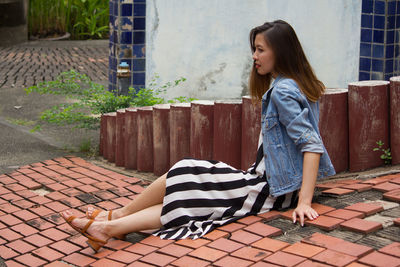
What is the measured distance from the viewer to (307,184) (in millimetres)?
3543

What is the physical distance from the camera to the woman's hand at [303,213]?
3570 mm

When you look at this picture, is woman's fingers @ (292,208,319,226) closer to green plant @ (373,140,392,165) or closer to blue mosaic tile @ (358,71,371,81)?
green plant @ (373,140,392,165)

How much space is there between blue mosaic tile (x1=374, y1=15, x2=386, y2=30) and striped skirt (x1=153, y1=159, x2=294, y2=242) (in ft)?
10.9

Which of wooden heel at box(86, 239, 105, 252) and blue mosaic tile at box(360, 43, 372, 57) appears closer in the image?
wooden heel at box(86, 239, 105, 252)

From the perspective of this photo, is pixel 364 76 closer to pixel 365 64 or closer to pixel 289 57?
pixel 365 64

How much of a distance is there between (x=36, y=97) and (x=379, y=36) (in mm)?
4536

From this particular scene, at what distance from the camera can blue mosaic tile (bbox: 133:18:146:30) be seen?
7355 mm

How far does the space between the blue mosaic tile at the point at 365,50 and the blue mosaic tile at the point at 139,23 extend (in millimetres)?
2380

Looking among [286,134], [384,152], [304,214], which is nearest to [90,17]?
[384,152]

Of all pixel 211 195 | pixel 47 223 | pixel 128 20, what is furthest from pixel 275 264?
pixel 128 20

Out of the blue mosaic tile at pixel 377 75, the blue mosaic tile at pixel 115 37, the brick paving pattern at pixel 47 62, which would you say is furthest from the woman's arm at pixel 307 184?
the brick paving pattern at pixel 47 62

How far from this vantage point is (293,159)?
3650 millimetres

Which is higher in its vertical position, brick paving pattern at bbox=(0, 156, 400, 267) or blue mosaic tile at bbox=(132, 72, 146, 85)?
blue mosaic tile at bbox=(132, 72, 146, 85)

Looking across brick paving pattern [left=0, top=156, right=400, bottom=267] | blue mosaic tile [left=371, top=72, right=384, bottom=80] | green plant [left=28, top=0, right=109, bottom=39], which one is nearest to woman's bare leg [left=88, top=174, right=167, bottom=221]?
brick paving pattern [left=0, top=156, right=400, bottom=267]
